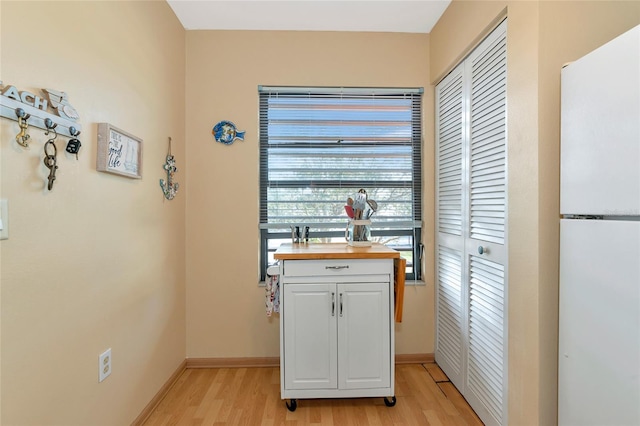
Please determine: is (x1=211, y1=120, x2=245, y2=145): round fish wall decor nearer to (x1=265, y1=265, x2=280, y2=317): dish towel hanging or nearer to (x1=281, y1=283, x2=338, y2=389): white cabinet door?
(x1=265, y1=265, x2=280, y2=317): dish towel hanging

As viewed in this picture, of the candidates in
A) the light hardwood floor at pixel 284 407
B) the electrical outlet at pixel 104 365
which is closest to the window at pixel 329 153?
the light hardwood floor at pixel 284 407

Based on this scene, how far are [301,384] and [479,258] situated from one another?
1.26 metres

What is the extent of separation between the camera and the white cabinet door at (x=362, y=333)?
74.1 inches

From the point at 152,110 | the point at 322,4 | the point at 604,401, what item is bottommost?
the point at 604,401

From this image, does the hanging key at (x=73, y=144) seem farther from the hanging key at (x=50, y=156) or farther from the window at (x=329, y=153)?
the window at (x=329, y=153)

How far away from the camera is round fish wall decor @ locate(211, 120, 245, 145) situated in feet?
7.84

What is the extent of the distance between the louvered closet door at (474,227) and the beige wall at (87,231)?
1889mm

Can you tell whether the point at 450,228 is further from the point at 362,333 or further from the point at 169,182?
the point at 169,182

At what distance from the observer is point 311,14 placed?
2211 millimetres

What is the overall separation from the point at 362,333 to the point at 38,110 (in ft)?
5.86

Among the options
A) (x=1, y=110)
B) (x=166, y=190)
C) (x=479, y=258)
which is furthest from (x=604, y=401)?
(x=166, y=190)

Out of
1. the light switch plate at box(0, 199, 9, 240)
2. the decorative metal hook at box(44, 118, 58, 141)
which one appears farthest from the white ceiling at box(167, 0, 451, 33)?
A: the light switch plate at box(0, 199, 9, 240)

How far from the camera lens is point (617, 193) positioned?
103cm

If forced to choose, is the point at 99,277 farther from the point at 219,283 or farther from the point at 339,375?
the point at 339,375
